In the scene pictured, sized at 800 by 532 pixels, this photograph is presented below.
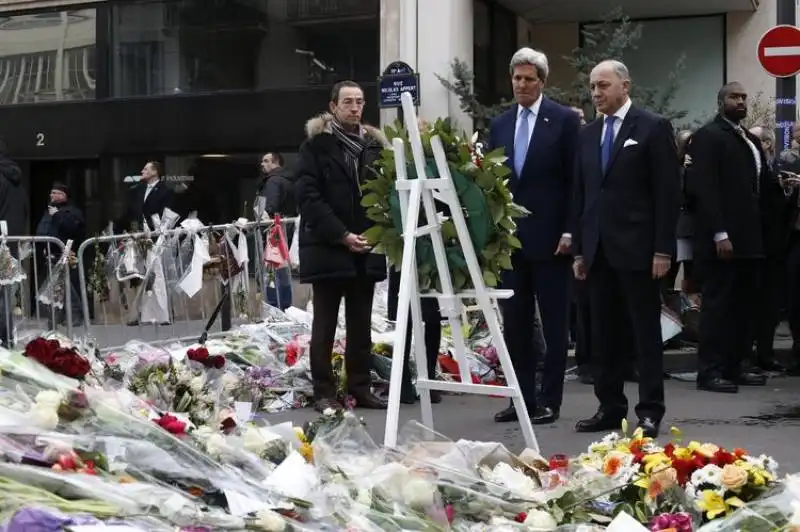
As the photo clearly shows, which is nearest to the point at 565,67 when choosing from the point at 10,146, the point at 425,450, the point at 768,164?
the point at 10,146

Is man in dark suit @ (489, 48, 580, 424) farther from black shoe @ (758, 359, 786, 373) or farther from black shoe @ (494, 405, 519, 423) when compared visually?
black shoe @ (758, 359, 786, 373)

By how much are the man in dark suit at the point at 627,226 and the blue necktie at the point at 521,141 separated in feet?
1.31

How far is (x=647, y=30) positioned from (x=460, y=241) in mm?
15027

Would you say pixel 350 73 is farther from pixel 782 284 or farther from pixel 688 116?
pixel 782 284

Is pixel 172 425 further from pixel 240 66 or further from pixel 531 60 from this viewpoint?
pixel 240 66

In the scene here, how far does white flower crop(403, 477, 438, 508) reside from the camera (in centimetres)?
386

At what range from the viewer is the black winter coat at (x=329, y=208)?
7.64 metres

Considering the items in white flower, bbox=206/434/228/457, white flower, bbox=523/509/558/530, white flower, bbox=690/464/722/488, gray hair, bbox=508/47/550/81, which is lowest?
white flower, bbox=523/509/558/530

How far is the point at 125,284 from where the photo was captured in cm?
988

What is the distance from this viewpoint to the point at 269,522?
340 centimetres

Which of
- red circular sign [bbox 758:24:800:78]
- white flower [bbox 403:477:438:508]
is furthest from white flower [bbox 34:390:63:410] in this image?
red circular sign [bbox 758:24:800:78]

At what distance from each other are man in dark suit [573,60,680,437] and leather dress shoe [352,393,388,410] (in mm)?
1522

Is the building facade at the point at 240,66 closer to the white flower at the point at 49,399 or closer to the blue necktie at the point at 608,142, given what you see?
the blue necktie at the point at 608,142

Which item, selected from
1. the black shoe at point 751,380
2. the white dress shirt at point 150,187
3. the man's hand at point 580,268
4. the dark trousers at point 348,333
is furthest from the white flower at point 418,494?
the white dress shirt at point 150,187
